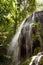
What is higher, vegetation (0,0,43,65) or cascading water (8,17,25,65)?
vegetation (0,0,43,65)

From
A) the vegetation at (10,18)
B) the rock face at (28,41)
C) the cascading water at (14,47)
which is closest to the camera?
the vegetation at (10,18)

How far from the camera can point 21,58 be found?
33.1 feet

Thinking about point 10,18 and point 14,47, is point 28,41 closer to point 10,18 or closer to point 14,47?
point 14,47

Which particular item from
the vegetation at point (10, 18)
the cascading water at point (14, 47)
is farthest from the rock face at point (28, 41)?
the cascading water at point (14, 47)

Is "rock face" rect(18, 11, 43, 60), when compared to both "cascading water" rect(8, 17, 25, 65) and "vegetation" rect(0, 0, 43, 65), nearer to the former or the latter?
"vegetation" rect(0, 0, 43, 65)

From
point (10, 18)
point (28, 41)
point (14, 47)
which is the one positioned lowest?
point (14, 47)

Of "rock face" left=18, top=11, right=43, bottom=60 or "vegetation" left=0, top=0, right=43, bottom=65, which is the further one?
"rock face" left=18, top=11, right=43, bottom=60

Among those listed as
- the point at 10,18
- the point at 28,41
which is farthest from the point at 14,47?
the point at 10,18

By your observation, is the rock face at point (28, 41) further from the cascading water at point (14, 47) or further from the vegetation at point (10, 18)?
the cascading water at point (14, 47)

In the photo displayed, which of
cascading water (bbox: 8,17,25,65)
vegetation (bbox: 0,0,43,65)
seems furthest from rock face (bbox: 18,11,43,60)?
cascading water (bbox: 8,17,25,65)

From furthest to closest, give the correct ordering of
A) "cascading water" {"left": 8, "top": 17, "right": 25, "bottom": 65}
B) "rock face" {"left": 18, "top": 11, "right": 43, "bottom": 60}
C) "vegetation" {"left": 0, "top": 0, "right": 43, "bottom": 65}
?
"cascading water" {"left": 8, "top": 17, "right": 25, "bottom": 65} → "rock face" {"left": 18, "top": 11, "right": 43, "bottom": 60} → "vegetation" {"left": 0, "top": 0, "right": 43, "bottom": 65}

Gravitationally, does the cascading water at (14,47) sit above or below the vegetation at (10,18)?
below

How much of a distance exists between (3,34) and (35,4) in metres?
4.16

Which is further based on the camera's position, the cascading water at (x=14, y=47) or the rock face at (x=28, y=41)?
the cascading water at (x=14, y=47)
